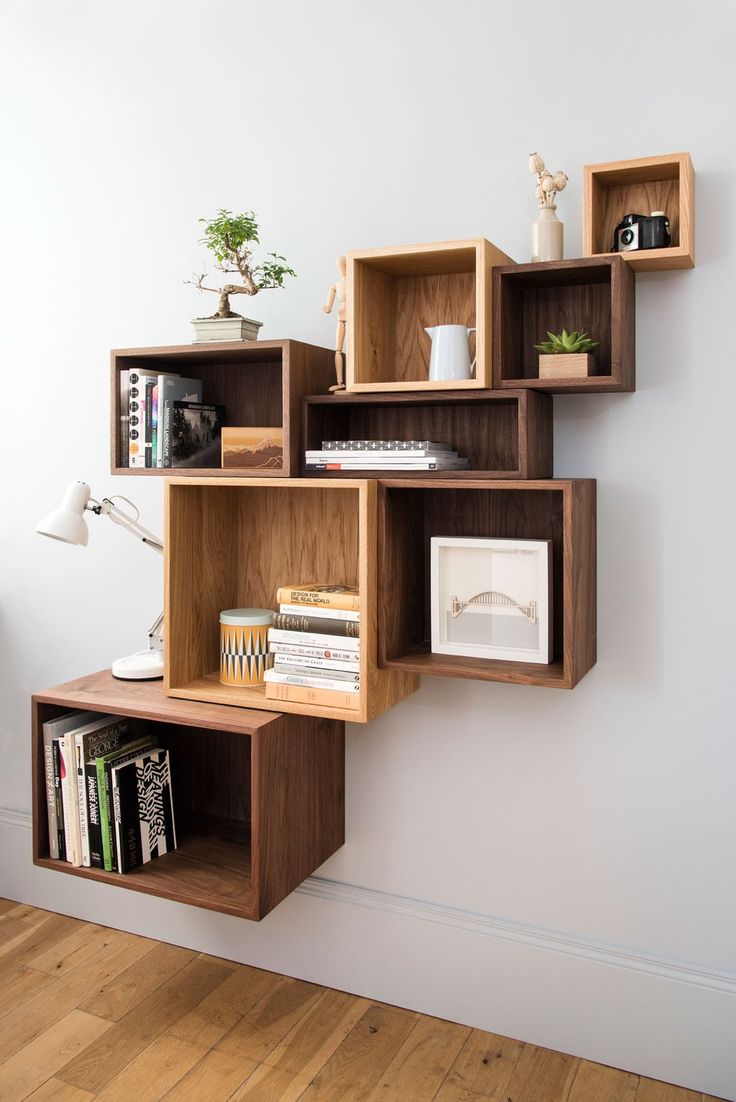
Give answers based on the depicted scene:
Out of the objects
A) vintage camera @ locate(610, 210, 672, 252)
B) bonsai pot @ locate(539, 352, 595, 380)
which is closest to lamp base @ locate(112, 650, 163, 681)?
bonsai pot @ locate(539, 352, 595, 380)

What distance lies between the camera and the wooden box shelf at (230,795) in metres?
1.79

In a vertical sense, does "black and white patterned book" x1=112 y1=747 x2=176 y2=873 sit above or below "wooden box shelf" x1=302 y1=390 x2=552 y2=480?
below

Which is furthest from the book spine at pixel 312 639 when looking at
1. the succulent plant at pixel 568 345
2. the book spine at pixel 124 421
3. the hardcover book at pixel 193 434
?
the succulent plant at pixel 568 345

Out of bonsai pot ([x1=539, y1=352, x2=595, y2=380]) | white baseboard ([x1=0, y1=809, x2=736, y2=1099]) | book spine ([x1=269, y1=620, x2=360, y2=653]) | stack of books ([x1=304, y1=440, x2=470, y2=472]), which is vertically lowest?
white baseboard ([x1=0, y1=809, x2=736, y2=1099])

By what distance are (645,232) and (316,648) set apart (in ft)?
3.25

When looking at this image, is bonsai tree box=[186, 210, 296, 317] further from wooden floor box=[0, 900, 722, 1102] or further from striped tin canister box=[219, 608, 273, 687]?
wooden floor box=[0, 900, 722, 1102]

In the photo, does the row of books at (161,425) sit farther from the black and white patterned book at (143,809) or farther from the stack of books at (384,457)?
the black and white patterned book at (143,809)

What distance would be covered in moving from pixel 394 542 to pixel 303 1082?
1.10 metres

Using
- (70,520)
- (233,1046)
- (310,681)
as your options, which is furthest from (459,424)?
(233,1046)

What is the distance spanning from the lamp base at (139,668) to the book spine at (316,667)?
416 mm

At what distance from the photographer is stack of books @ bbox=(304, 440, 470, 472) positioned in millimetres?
1735

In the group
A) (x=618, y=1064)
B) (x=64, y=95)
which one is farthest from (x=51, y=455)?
(x=618, y=1064)

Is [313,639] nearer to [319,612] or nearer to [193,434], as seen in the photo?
[319,612]

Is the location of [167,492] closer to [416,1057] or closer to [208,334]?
[208,334]
